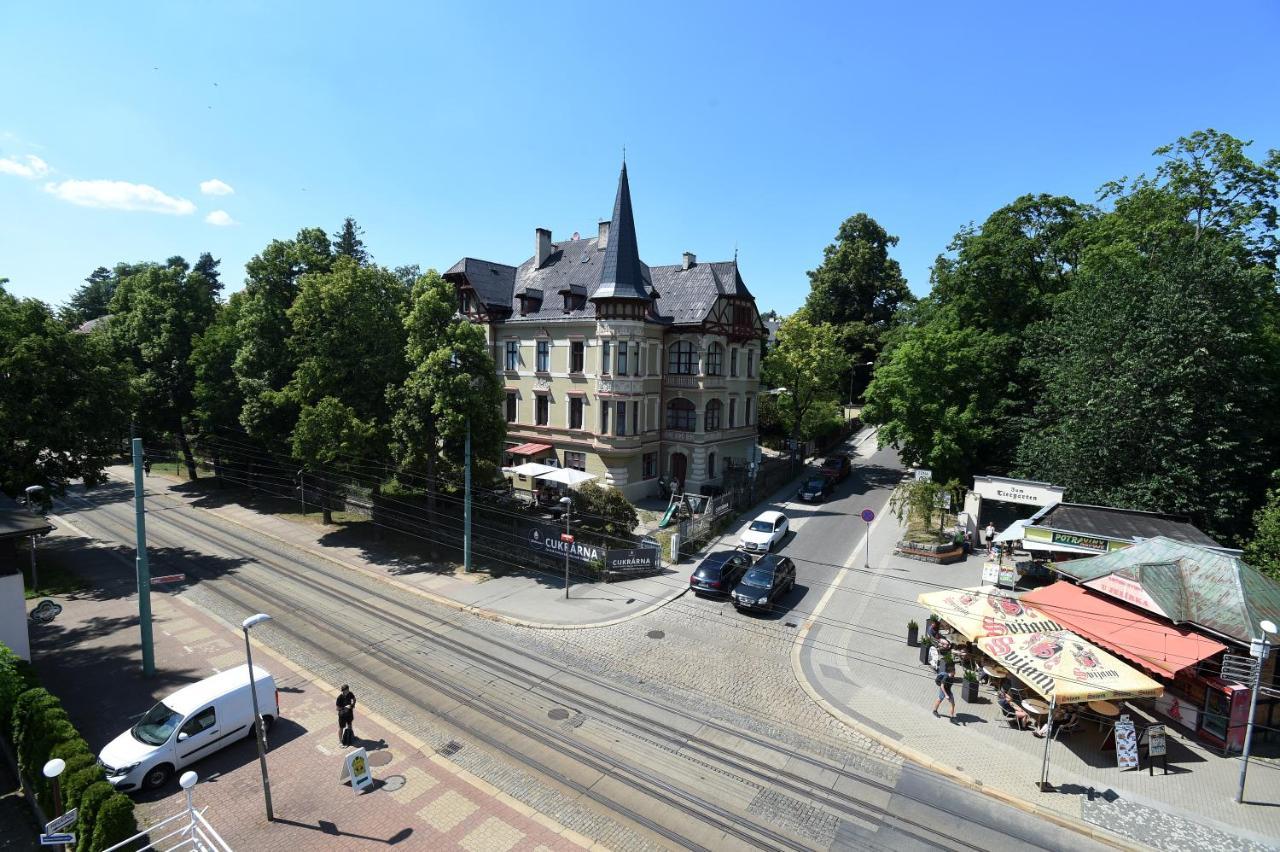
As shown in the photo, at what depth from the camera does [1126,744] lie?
1391cm

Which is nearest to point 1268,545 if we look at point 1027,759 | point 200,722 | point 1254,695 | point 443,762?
point 1254,695

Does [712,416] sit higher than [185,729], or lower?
higher

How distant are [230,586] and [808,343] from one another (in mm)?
39805

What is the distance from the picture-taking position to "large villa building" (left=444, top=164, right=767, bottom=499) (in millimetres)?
34562

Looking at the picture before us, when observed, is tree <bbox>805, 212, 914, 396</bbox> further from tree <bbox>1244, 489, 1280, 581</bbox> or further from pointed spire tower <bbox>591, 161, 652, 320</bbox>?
tree <bbox>1244, 489, 1280, 581</bbox>

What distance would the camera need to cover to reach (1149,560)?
57.6 ft

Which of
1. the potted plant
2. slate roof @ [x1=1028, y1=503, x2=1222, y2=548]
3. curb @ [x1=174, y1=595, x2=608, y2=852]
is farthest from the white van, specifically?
slate roof @ [x1=1028, y1=503, x2=1222, y2=548]

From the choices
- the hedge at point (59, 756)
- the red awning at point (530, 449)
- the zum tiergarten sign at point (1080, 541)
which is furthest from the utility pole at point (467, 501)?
the zum tiergarten sign at point (1080, 541)

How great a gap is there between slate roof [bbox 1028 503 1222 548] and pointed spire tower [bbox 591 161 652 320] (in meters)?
21.8

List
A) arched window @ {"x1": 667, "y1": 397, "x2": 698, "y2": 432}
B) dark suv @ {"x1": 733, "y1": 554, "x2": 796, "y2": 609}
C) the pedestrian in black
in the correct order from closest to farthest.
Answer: the pedestrian in black
dark suv @ {"x1": 733, "y1": 554, "x2": 796, "y2": 609}
arched window @ {"x1": 667, "y1": 397, "x2": 698, "y2": 432}

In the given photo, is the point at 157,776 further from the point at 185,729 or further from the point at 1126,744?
the point at 1126,744

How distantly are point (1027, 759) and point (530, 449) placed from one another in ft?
95.1

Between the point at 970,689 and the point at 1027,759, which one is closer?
the point at 1027,759

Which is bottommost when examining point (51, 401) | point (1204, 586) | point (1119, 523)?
point (1204, 586)
